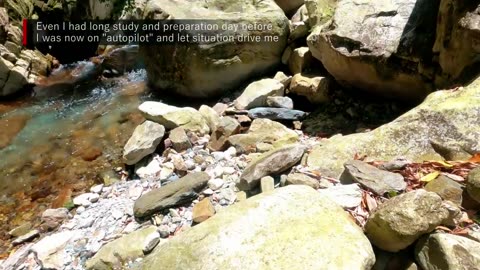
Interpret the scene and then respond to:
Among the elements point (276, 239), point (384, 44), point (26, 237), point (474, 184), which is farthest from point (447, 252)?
point (26, 237)

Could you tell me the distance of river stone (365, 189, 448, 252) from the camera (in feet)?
8.75

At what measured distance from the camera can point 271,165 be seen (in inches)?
164

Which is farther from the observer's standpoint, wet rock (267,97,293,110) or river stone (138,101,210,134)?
wet rock (267,97,293,110)

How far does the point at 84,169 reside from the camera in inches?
249

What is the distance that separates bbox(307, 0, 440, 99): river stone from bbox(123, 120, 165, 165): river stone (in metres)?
2.95

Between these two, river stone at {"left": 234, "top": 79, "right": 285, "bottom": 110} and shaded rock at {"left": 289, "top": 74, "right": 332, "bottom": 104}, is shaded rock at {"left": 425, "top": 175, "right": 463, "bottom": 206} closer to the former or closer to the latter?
shaded rock at {"left": 289, "top": 74, "right": 332, "bottom": 104}

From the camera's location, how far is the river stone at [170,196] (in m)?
4.39

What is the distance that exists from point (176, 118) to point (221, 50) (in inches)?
79.0

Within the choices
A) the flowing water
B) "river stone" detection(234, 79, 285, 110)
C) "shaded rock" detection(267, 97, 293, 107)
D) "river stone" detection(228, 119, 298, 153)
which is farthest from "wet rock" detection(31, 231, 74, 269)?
"shaded rock" detection(267, 97, 293, 107)

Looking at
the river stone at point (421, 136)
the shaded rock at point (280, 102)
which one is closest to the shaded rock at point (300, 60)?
the shaded rock at point (280, 102)

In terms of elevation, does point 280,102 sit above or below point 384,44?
below

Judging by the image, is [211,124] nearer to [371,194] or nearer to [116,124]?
[116,124]

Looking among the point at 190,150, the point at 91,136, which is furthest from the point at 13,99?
the point at 190,150

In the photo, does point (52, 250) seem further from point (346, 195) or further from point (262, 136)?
point (346, 195)
